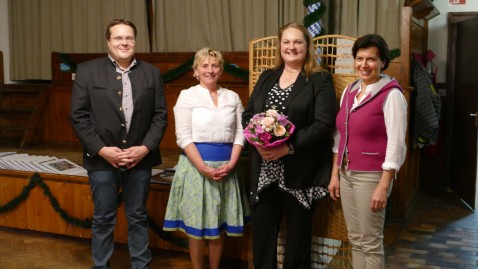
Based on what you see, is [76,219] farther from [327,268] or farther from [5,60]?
[5,60]

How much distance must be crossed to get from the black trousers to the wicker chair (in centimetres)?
24

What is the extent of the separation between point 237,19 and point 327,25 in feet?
3.35

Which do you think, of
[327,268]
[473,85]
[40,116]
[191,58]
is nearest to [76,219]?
[327,268]

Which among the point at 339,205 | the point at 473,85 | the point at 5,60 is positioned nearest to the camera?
the point at 339,205

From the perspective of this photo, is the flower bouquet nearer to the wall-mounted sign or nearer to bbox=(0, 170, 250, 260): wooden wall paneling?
bbox=(0, 170, 250, 260): wooden wall paneling

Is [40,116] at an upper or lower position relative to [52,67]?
lower

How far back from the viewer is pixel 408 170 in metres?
4.46

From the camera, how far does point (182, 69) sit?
5.34 meters

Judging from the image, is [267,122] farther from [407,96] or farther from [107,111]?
[407,96]

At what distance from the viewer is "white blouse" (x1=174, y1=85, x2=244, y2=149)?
105 inches

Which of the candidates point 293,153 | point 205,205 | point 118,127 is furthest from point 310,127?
point 118,127

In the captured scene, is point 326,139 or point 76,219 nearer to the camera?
point 326,139

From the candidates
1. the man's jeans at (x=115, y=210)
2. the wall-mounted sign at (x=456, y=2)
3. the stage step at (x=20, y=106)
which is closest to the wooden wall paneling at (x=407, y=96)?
the wall-mounted sign at (x=456, y=2)

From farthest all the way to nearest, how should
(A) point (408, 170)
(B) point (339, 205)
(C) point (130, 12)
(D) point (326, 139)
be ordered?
(C) point (130, 12), (A) point (408, 170), (B) point (339, 205), (D) point (326, 139)
